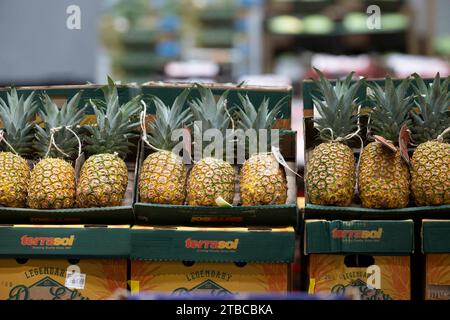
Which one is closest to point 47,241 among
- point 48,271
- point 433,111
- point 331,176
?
point 48,271

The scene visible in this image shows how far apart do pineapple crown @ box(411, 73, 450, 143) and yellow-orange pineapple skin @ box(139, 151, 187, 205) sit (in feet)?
3.52

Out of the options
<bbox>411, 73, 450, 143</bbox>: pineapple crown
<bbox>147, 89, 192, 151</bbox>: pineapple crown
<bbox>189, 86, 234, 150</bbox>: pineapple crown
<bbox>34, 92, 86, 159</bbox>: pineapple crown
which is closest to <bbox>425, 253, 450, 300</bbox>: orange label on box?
<bbox>411, 73, 450, 143</bbox>: pineapple crown

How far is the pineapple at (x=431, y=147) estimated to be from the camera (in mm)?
2777

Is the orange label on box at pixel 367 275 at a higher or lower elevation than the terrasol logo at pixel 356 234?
lower

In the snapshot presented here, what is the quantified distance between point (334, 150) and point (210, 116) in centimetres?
57

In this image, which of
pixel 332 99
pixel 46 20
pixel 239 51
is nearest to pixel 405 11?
pixel 239 51

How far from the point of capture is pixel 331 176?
2814 mm

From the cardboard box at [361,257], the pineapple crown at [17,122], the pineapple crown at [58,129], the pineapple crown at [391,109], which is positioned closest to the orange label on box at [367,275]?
the cardboard box at [361,257]

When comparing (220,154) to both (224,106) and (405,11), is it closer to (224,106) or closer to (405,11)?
(224,106)

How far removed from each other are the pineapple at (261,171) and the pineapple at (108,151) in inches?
20.2

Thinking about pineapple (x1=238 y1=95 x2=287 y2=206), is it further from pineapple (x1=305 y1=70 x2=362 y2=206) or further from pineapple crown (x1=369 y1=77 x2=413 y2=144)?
pineapple crown (x1=369 y1=77 x2=413 y2=144)

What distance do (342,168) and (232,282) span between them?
2.22 feet

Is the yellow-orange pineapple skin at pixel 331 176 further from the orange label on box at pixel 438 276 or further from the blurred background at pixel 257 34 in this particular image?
the blurred background at pixel 257 34

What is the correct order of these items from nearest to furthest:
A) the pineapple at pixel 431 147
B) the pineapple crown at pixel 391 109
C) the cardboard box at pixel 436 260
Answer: the cardboard box at pixel 436 260 < the pineapple at pixel 431 147 < the pineapple crown at pixel 391 109
